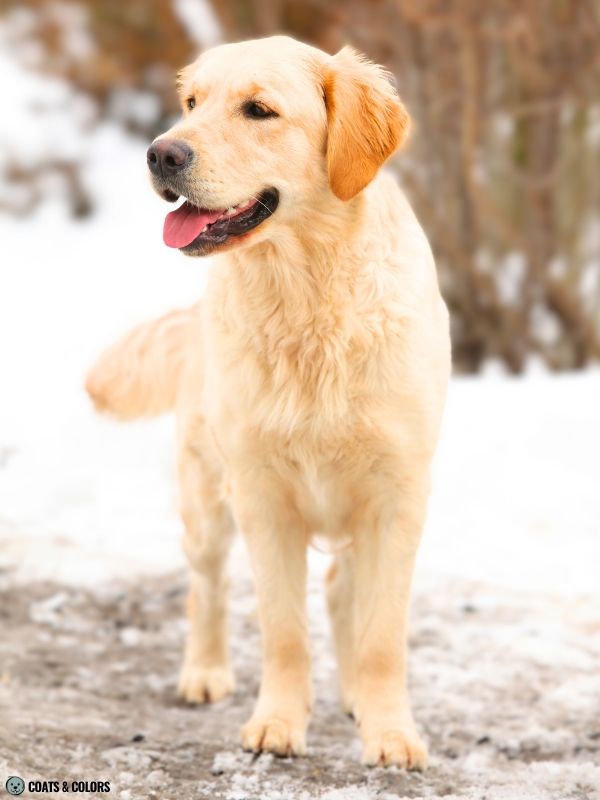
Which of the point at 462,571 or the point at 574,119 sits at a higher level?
the point at 574,119

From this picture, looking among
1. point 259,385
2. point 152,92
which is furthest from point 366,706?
point 152,92

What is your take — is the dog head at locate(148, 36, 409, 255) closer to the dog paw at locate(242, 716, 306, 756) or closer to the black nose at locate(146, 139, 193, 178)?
the black nose at locate(146, 139, 193, 178)

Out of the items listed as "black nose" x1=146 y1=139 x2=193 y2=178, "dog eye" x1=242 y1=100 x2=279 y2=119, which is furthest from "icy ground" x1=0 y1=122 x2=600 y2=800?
"dog eye" x1=242 y1=100 x2=279 y2=119

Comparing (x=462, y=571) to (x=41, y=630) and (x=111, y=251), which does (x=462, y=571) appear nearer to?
(x=41, y=630)

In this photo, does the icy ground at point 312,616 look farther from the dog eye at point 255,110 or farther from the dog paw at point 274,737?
the dog eye at point 255,110

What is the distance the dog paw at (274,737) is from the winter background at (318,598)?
0.07 meters

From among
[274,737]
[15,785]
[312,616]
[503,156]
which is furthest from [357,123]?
[503,156]

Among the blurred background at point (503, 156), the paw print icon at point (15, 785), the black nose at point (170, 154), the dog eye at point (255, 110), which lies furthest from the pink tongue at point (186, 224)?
the blurred background at point (503, 156)

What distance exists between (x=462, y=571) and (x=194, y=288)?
6.33 meters

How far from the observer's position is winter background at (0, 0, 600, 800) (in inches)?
124

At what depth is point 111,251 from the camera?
12328mm

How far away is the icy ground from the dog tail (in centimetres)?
88

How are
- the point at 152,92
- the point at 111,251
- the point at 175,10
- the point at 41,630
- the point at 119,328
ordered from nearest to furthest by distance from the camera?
the point at 41,630 → the point at 119,328 → the point at 175,10 → the point at 111,251 → the point at 152,92

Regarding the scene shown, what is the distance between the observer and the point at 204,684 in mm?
3932
